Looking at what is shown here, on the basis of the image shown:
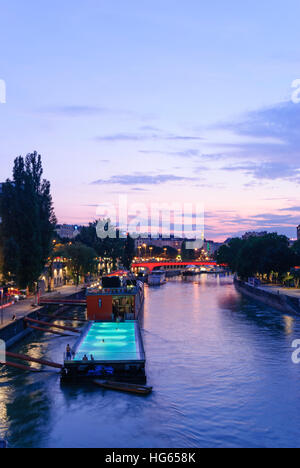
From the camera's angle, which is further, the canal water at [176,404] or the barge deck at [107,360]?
the barge deck at [107,360]

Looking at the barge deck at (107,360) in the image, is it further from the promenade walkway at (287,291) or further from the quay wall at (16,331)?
the promenade walkway at (287,291)

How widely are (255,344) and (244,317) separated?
62.9 feet

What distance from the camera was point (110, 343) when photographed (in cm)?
3588

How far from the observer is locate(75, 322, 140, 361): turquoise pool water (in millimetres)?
31312

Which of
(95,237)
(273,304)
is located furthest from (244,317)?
(95,237)

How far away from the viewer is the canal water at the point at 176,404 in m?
21.6

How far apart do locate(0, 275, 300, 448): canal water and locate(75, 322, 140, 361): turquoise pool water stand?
202cm

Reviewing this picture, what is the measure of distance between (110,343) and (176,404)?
36.5 feet

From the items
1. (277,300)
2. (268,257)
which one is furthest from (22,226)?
(268,257)

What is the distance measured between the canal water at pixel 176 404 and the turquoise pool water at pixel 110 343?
79.6 inches

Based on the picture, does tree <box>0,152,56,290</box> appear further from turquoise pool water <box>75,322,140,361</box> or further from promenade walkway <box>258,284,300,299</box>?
promenade walkway <box>258,284,300,299</box>

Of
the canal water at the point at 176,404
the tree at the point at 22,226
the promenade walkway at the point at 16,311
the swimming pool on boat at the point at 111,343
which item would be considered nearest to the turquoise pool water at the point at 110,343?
the swimming pool on boat at the point at 111,343

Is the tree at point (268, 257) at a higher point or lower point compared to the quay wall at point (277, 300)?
higher

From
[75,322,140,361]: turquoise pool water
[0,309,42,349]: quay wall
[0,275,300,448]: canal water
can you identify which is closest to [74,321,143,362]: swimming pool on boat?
[75,322,140,361]: turquoise pool water
